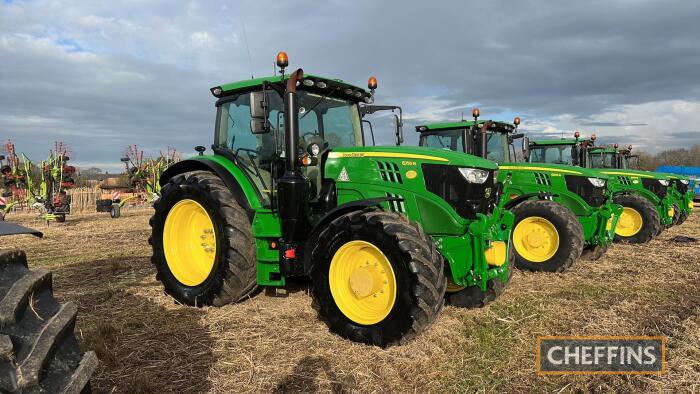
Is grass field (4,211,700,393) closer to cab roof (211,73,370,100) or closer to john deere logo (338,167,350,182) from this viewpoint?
john deere logo (338,167,350,182)

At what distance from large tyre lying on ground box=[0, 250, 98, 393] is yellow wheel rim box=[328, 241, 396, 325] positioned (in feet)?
7.75

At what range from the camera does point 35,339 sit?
165 centimetres

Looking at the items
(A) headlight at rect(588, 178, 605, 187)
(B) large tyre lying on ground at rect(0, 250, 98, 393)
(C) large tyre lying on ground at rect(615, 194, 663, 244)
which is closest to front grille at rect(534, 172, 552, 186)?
(A) headlight at rect(588, 178, 605, 187)

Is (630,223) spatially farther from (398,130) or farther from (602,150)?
(398,130)

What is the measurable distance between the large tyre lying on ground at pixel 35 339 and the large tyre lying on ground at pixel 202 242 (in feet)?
8.93

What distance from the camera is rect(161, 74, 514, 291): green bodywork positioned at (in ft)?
13.7

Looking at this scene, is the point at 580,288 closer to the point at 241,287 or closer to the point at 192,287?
the point at 241,287

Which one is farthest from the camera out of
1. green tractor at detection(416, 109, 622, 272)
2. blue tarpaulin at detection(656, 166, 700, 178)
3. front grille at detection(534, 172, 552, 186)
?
blue tarpaulin at detection(656, 166, 700, 178)

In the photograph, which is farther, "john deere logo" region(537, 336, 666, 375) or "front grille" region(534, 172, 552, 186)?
"front grille" region(534, 172, 552, 186)

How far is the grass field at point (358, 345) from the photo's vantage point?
3.23 meters

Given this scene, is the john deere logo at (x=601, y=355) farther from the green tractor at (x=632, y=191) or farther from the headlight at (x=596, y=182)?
the green tractor at (x=632, y=191)

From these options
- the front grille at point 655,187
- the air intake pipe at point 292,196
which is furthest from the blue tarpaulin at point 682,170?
the air intake pipe at point 292,196

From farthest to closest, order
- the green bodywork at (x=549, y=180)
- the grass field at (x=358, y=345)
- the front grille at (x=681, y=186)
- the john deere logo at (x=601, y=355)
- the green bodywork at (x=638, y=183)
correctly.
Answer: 1. the front grille at (x=681, y=186)
2. the green bodywork at (x=638, y=183)
3. the green bodywork at (x=549, y=180)
4. the john deere logo at (x=601, y=355)
5. the grass field at (x=358, y=345)

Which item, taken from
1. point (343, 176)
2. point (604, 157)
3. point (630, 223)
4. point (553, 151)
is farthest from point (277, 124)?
point (604, 157)
